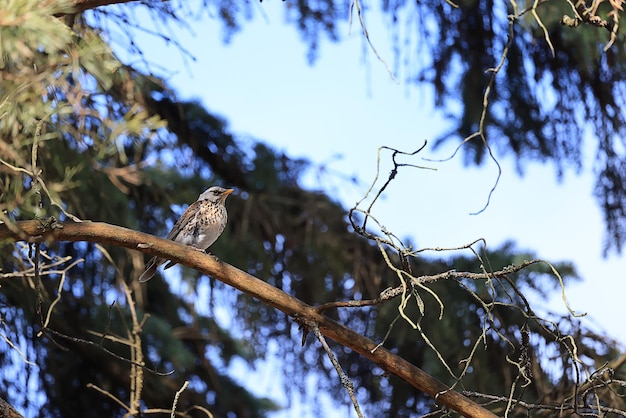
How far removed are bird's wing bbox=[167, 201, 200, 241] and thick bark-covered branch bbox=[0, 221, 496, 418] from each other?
1426mm

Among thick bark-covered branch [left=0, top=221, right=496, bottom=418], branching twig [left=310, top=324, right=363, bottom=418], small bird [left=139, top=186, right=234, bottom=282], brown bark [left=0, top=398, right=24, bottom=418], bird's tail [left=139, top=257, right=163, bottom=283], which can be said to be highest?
small bird [left=139, top=186, right=234, bottom=282]

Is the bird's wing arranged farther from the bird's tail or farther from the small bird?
the bird's tail

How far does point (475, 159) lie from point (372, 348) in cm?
262

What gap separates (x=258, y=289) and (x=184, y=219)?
4.98 ft

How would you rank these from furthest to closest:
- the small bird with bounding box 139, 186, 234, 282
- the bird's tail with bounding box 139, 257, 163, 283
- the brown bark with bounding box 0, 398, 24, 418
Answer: the small bird with bounding box 139, 186, 234, 282, the bird's tail with bounding box 139, 257, 163, 283, the brown bark with bounding box 0, 398, 24, 418

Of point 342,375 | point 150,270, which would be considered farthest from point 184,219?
point 342,375

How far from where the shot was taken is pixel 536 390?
13.3 feet

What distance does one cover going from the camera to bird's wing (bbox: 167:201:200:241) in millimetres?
4031

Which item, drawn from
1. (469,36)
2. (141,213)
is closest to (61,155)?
(141,213)

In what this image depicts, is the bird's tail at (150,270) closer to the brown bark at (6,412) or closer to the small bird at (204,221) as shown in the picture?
the small bird at (204,221)

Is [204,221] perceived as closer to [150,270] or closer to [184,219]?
[184,219]

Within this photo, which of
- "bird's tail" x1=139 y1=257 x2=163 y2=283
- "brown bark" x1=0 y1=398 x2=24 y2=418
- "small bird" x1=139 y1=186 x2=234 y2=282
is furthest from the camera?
"small bird" x1=139 y1=186 x2=234 y2=282

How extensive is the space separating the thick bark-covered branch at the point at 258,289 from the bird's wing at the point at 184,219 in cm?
143

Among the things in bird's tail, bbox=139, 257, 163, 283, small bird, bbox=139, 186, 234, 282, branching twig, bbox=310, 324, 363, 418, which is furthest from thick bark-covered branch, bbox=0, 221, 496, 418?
small bird, bbox=139, 186, 234, 282
